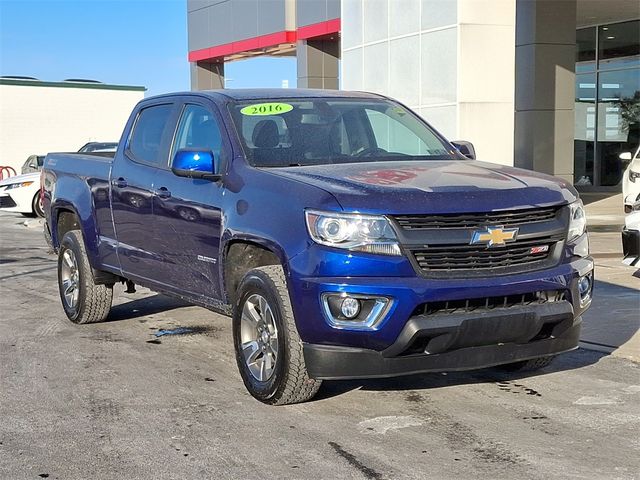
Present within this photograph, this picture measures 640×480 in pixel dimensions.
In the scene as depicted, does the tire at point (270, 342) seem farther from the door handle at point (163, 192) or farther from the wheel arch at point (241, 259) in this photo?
the door handle at point (163, 192)

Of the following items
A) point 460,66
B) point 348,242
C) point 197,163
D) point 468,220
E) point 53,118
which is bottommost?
point 348,242

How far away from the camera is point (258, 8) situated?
82.4 ft

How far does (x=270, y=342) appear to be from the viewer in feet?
16.8

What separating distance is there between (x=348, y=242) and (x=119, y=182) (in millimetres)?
2966

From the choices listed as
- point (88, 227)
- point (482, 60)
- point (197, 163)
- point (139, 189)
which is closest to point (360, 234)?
point (197, 163)

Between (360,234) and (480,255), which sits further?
(480,255)

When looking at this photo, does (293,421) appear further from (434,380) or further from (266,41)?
(266,41)

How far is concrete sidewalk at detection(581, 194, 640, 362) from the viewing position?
267 inches

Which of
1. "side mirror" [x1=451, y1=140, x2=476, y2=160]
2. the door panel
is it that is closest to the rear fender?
the door panel

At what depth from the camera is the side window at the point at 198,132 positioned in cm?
595

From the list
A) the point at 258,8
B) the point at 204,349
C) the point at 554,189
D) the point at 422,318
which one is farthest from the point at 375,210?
the point at 258,8

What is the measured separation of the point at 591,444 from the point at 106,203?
4.38 m

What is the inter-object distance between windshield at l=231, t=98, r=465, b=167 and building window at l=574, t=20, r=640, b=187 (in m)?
19.7

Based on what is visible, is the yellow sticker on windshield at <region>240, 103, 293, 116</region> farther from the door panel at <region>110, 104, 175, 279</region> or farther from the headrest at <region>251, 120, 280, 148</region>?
the door panel at <region>110, 104, 175, 279</region>
